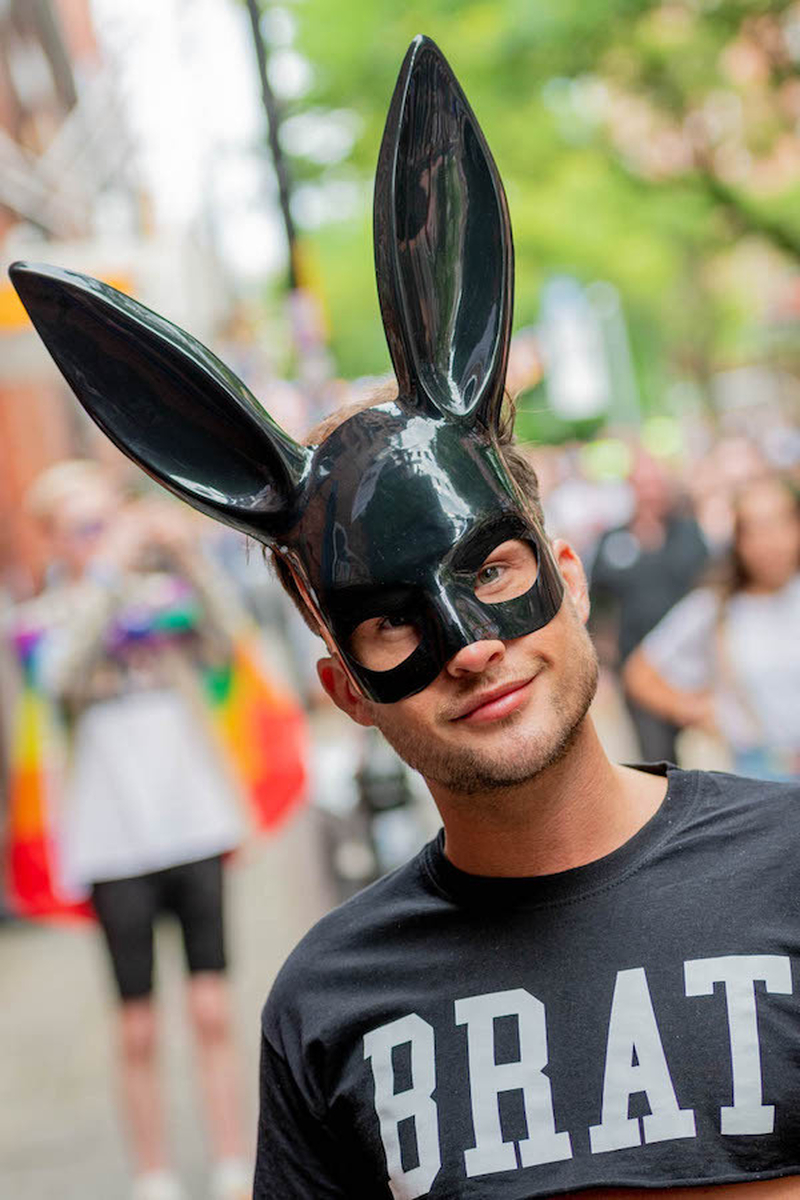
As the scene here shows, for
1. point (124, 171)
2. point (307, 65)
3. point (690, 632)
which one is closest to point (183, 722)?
point (690, 632)

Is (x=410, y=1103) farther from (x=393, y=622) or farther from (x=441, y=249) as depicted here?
(x=441, y=249)

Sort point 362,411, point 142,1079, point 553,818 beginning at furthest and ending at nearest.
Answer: point 142,1079 → point 362,411 → point 553,818

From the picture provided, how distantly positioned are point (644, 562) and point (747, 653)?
10.6ft

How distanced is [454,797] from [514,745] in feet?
0.43

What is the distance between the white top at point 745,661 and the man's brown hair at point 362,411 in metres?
3.24

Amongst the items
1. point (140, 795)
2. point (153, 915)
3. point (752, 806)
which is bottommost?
point (153, 915)

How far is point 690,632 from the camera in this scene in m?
5.50

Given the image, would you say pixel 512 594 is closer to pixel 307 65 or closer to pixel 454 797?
pixel 454 797

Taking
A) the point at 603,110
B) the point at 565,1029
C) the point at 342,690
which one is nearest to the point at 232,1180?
the point at 342,690

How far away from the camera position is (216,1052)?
484 cm

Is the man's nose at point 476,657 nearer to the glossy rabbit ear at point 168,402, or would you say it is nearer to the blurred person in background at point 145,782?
the glossy rabbit ear at point 168,402

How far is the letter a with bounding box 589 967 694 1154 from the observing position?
1.85 meters

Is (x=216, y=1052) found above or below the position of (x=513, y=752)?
below

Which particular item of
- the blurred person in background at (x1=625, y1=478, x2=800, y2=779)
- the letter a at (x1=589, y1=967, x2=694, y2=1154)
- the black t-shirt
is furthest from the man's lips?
the blurred person in background at (x1=625, y1=478, x2=800, y2=779)
